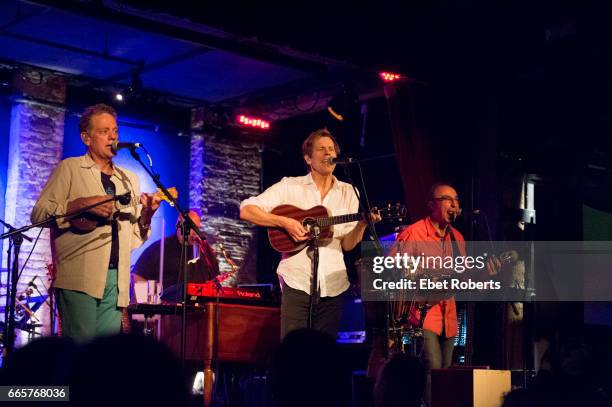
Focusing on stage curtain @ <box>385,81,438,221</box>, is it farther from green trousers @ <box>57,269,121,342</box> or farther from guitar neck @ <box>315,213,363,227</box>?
green trousers @ <box>57,269,121,342</box>

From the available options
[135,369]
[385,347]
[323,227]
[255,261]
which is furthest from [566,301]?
[135,369]

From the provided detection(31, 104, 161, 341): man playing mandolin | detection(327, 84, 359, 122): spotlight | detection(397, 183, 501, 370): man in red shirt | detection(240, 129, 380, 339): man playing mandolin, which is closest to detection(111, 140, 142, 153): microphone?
detection(31, 104, 161, 341): man playing mandolin

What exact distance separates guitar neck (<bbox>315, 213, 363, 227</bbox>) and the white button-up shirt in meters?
0.11

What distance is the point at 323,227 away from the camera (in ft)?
19.3

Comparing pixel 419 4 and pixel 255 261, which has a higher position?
pixel 419 4

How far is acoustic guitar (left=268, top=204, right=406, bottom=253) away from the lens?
5812 millimetres

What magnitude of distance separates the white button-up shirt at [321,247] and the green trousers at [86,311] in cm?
129

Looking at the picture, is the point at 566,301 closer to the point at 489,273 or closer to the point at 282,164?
the point at 489,273

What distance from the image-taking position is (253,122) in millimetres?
12758

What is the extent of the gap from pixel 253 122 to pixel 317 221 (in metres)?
7.09

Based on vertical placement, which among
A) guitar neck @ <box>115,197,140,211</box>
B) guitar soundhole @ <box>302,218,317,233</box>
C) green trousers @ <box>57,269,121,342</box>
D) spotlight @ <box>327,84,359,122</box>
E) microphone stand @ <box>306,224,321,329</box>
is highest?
spotlight @ <box>327,84,359,122</box>

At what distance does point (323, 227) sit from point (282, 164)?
7639 millimetres

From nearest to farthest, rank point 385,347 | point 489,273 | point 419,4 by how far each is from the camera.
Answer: point 385,347 < point 489,273 < point 419,4

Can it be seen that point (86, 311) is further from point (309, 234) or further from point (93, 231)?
point (309, 234)
